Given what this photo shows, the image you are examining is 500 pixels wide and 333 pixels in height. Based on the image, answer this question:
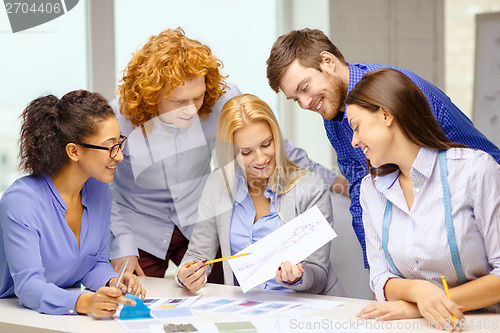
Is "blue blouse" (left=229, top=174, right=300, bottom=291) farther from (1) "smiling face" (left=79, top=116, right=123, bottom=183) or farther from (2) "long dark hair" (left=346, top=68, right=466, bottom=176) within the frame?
(2) "long dark hair" (left=346, top=68, right=466, bottom=176)

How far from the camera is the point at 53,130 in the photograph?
5.41ft

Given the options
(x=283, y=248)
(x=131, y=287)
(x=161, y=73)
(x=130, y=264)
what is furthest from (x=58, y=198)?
(x=283, y=248)

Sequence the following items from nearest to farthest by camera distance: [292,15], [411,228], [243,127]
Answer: [411,228], [243,127], [292,15]

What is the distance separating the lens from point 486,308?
1390 mm

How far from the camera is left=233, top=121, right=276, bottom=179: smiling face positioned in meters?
1.87

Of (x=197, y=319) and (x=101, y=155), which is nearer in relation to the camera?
(x=197, y=319)

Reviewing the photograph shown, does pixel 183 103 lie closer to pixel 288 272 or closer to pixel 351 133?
pixel 351 133

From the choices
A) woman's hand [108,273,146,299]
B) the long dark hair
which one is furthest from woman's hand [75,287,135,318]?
the long dark hair

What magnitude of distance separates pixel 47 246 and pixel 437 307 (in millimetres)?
1014

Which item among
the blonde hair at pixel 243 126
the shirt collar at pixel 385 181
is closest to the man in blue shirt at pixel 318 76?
the blonde hair at pixel 243 126

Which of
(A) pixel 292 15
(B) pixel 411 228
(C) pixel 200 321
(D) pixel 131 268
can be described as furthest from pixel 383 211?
(A) pixel 292 15

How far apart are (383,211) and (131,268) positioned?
89cm

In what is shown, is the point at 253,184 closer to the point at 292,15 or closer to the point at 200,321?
the point at 200,321

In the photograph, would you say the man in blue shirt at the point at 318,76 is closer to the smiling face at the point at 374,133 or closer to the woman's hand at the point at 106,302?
the smiling face at the point at 374,133
